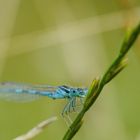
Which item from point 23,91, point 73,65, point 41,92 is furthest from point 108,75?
point 73,65

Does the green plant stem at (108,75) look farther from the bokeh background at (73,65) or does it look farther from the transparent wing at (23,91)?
the transparent wing at (23,91)

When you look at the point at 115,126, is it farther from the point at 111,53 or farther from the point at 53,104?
the point at 111,53

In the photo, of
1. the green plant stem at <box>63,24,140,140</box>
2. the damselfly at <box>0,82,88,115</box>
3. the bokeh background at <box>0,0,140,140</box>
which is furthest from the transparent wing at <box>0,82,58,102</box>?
the green plant stem at <box>63,24,140,140</box>

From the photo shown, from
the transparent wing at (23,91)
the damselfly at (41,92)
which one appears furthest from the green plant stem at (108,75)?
the transparent wing at (23,91)

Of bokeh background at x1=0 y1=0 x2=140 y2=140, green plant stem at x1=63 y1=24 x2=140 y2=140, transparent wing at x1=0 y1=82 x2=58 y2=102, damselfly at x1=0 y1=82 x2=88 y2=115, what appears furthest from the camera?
bokeh background at x1=0 y1=0 x2=140 y2=140

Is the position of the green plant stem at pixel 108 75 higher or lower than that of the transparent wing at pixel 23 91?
higher

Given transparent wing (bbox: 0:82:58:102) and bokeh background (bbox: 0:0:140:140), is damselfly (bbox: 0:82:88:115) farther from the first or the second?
bokeh background (bbox: 0:0:140:140)
